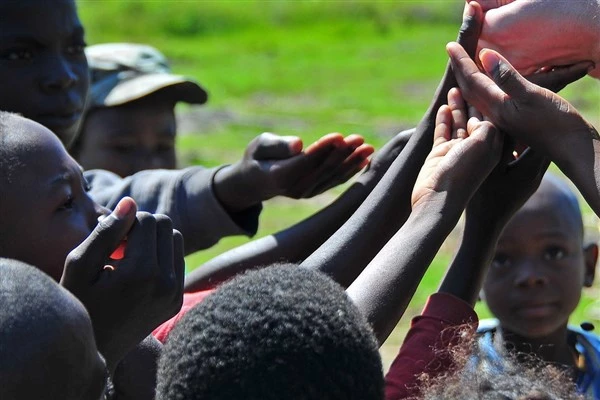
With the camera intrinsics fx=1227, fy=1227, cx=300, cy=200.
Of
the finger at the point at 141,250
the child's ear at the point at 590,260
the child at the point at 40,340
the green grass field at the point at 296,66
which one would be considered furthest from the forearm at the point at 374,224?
the green grass field at the point at 296,66

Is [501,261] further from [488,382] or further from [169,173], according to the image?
[488,382]

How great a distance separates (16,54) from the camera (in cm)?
337

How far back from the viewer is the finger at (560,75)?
273 centimetres

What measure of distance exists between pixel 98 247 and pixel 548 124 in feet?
3.16

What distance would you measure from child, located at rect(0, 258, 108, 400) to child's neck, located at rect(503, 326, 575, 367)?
2.07 m

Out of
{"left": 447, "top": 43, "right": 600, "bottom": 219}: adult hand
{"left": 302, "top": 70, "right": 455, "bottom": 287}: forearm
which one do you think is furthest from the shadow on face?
{"left": 447, "top": 43, "right": 600, "bottom": 219}: adult hand

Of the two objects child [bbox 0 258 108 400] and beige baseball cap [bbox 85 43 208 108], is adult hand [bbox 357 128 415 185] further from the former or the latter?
beige baseball cap [bbox 85 43 208 108]

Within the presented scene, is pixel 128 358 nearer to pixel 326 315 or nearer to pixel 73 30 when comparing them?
pixel 326 315

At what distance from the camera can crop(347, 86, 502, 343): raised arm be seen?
2.44 m

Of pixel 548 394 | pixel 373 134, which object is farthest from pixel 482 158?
pixel 373 134

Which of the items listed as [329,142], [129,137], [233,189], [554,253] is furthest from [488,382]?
[129,137]

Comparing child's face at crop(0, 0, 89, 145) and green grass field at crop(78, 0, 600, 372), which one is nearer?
child's face at crop(0, 0, 89, 145)

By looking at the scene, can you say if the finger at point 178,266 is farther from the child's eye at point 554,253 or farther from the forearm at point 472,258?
the child's eye at point 554,253

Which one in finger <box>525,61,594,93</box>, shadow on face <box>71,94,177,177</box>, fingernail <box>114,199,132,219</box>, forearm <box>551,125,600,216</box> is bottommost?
shadow on face <box>71,94,177,177</box>
